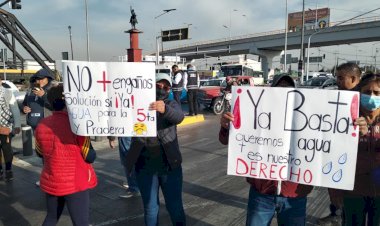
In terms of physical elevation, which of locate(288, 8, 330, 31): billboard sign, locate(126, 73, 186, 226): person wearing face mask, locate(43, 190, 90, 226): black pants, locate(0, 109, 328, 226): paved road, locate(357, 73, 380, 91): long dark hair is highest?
locate(288, 8, 330, 31): billboard sign

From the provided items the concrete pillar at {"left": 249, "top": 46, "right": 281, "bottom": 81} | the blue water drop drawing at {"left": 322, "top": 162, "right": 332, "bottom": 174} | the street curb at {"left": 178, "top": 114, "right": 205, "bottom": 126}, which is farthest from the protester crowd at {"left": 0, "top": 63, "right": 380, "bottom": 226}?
the concrete pillar at {"left": 249, "top": 46, "right": 281, "bottom": 81}

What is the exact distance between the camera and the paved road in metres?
4.43

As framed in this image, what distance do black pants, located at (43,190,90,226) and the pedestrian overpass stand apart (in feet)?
115

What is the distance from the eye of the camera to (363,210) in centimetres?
285

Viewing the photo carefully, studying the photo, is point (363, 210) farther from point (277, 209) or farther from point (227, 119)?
point (227, 119)

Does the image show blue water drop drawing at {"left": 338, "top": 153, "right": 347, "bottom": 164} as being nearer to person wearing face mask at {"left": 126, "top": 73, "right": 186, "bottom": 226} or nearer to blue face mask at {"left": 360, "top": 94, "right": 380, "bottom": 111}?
Result: blue face mask at {"left": 360, "top": 94, "right": 380, "bottom": 111}

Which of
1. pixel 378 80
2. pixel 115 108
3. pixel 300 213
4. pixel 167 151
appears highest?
pixel 378 80

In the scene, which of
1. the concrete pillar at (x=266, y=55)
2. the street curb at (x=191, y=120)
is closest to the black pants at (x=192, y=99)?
the street curb at (x=191, y=120)

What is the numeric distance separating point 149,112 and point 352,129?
167 centimetres

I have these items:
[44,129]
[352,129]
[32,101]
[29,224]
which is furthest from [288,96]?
[32,101]

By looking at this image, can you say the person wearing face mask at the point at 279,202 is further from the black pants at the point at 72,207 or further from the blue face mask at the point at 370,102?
the black pants at the point at 72,207

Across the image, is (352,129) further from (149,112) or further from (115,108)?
(115,108)

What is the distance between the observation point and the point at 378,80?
279cm

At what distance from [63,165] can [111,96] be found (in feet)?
2.45
